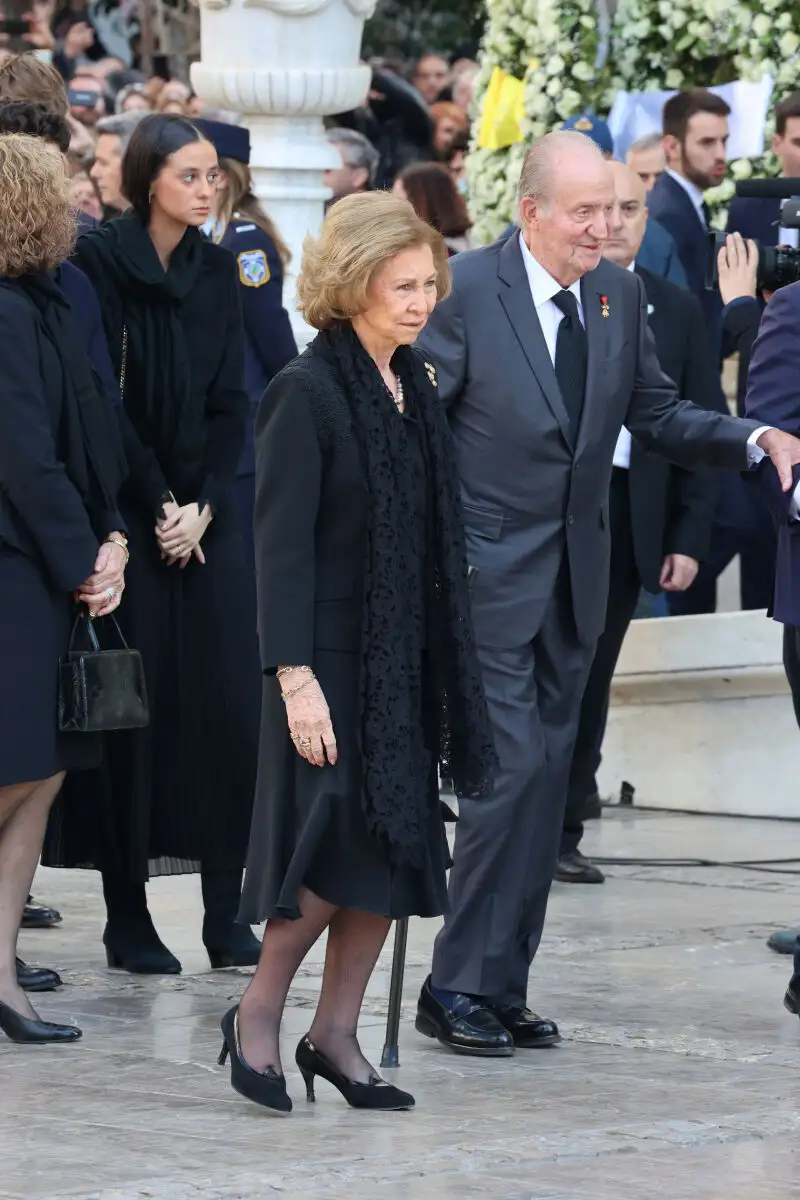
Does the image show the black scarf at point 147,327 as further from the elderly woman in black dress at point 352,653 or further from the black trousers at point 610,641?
the black trousers at point 610,641

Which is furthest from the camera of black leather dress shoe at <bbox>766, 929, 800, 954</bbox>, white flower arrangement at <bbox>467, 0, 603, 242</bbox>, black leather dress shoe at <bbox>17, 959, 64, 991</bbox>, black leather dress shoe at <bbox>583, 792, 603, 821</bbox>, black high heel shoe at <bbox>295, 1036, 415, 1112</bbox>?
white flower arrangement at <bbox>467, 0, 603, 242</bbox>

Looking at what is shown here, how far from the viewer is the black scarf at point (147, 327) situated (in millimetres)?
6492

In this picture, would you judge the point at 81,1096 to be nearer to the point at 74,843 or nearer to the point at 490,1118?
the point at 490,1118

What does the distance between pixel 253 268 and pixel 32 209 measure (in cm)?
194

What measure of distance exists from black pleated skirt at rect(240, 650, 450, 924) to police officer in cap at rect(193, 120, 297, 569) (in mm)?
2638

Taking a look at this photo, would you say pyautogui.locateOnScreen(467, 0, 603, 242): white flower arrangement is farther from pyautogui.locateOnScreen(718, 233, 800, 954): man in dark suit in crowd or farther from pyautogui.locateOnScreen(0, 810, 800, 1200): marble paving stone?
pyautogui.locateOnScreen(0, 810, 800, 1200): marble paving stone

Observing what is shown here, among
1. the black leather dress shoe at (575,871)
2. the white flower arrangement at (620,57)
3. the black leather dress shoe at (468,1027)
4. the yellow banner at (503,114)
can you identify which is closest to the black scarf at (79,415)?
the black leather dress shoe at (468,1027)

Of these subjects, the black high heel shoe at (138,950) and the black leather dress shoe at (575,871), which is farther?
the black leather dress shoe at (575,871)

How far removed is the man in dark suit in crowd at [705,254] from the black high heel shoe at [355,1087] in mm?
4851

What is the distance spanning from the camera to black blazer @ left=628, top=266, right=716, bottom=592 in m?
7.96

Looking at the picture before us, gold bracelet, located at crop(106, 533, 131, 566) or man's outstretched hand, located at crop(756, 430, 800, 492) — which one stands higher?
man's outstretched hand, located at crop(756, 430, 800, 492)

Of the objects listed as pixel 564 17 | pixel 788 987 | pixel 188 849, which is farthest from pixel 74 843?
pixel 564 17

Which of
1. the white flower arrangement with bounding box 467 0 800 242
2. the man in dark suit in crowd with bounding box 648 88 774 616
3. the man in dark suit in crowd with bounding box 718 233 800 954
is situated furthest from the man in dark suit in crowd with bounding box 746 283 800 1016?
the white flower arrangement with bounding box 467 0 800 242

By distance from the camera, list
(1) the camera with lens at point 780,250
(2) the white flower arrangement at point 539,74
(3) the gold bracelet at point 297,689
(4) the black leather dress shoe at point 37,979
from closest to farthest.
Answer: (3) the gold bracelet at point 297,689
(4) the black leather dress shoe at point 37,979
(1) the camera with lens at point 780,250
(2) the white flower arrangement at point 539,74
